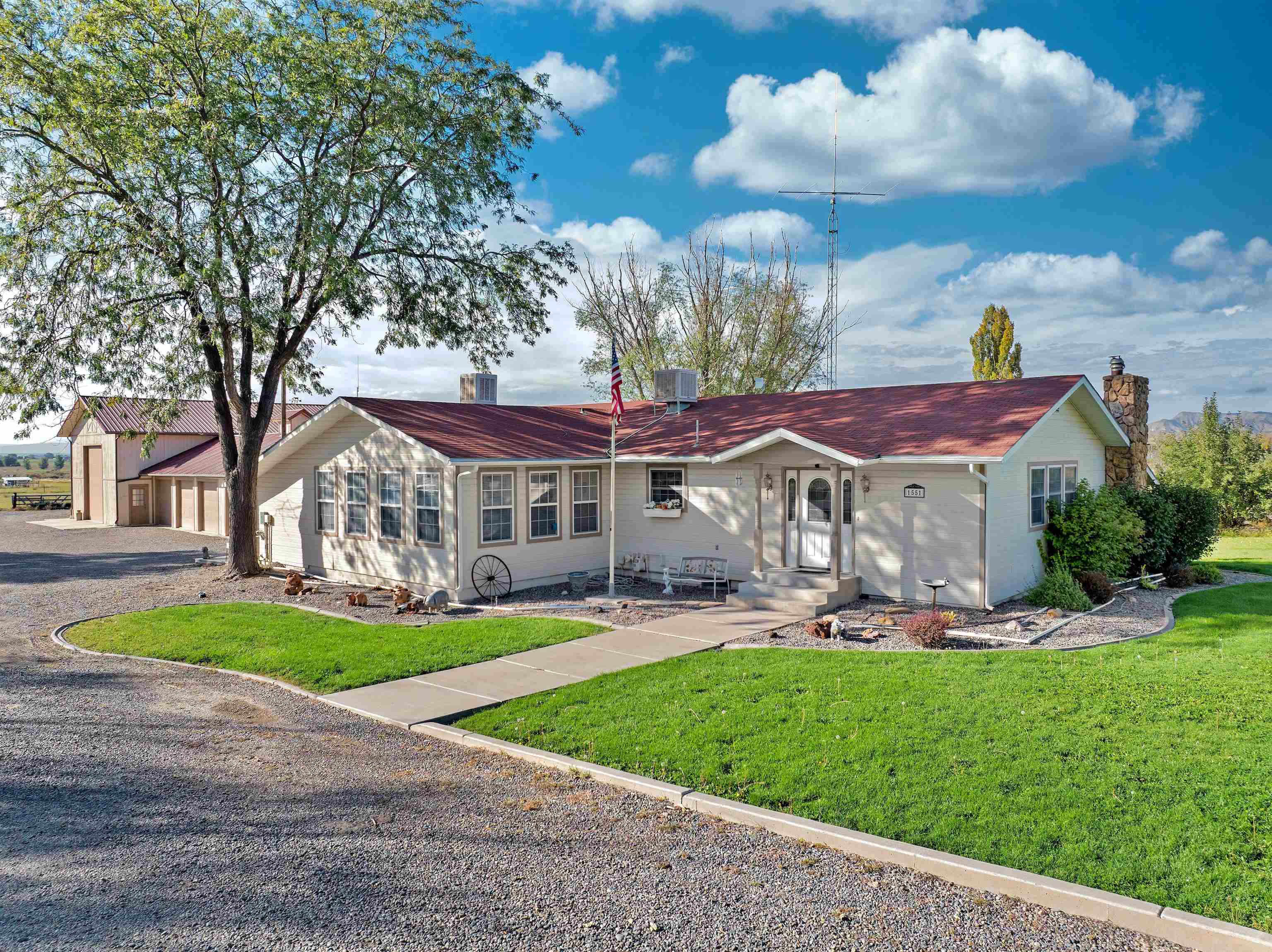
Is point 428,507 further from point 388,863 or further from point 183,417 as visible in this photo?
point 183,417

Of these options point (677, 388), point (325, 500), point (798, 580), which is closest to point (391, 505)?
point (325, 500)

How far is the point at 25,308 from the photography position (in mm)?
16688

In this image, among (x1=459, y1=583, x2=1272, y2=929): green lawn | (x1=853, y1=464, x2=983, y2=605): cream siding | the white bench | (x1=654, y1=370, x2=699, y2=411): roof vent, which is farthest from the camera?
(x1=654, y1=370, x2=699, y2=411): roof vent

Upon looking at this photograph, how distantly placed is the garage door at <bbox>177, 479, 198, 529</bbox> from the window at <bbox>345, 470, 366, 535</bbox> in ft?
55.5

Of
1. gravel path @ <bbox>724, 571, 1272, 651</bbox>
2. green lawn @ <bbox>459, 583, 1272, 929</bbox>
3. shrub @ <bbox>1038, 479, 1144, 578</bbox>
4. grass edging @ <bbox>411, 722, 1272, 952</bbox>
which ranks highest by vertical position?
shrub @ <bbox>1038, 479, 1144, 578</bbox>

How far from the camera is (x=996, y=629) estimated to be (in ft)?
39.1

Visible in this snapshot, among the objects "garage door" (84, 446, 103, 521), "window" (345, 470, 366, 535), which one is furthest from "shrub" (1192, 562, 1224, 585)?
"garage door" (84, 446, 103, 521)

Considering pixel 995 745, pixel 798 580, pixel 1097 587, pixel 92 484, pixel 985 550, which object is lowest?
pixel 995 745

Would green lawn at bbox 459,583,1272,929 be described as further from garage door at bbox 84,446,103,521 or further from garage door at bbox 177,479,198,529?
garage door at bbox 84,446,103,521

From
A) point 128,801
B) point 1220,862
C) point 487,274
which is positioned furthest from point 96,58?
point 1220,862

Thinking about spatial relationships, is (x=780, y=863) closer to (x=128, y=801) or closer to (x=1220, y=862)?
(x=1220, y=862)

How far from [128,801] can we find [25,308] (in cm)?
1474

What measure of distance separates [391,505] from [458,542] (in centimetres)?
225

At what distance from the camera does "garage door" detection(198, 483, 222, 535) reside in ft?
96.4
